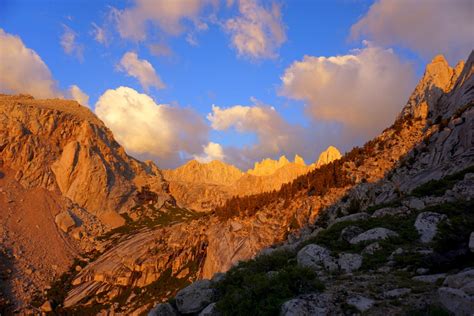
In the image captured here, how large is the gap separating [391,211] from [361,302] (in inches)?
627

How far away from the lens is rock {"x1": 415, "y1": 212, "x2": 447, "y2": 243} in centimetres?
1819

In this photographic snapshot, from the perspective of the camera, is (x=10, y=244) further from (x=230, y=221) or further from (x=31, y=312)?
(x=230, y=221)

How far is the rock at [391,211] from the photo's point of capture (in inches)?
961

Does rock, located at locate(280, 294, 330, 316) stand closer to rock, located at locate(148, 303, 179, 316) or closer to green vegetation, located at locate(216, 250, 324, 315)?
green vegetation, located at locate(216, 250, 324, 315)

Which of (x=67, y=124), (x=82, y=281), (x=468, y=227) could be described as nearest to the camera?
(x=468, y=227)

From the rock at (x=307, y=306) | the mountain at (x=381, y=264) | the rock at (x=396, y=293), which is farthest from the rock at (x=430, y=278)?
the rock at (x=307, y=306)

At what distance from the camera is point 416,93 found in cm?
9250

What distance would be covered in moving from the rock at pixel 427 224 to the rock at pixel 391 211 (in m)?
4.17

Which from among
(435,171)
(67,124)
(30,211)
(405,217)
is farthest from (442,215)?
(67,124)

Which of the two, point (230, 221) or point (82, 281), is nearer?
point (230, 221)

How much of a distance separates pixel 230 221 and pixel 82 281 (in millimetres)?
49189

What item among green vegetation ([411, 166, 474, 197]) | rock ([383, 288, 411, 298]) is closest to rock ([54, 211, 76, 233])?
green vegetation ([411, 166, 474, 197])

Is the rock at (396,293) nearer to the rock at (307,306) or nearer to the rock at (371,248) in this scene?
the rock at (307,306)

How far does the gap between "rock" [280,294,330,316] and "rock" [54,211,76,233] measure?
479ft
